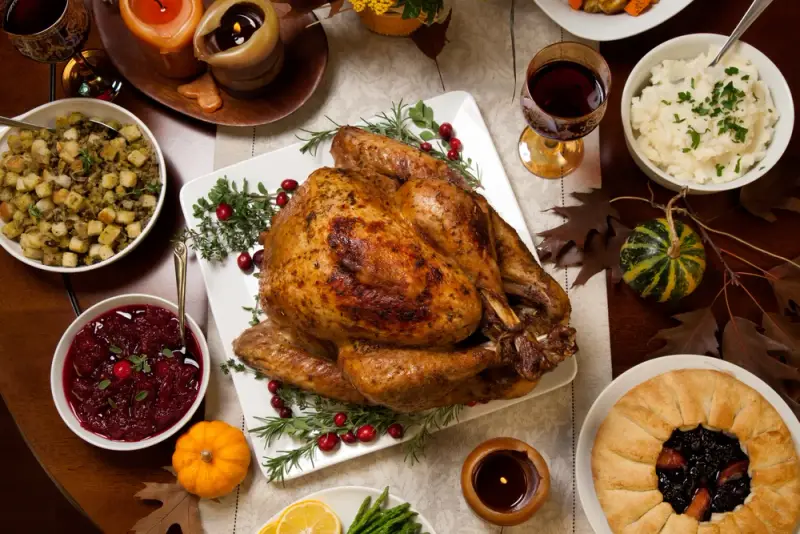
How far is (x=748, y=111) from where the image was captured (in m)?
2.46

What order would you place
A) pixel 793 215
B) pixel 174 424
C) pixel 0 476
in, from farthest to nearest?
→ pixel 0 476, pixel 793 215, pixel 174 424

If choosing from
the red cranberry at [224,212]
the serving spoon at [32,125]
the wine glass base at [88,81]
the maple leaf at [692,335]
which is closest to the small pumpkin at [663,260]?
the maple leaf at [692,335]

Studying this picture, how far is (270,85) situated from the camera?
8.69ft

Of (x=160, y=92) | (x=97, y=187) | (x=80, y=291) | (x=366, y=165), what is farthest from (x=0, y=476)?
(x=366, y=165)

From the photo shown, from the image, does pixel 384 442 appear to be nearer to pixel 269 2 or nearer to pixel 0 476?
pixel 269 2

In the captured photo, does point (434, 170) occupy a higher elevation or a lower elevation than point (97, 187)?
higher

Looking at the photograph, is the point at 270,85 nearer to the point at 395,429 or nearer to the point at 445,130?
the point at 445,130

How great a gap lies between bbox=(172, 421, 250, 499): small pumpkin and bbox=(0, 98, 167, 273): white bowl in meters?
0.62

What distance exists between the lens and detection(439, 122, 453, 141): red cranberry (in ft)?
8.57

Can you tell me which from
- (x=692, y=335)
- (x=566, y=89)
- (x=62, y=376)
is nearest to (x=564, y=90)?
(x=566, y=89)

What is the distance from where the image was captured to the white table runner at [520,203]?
2533 millimetres

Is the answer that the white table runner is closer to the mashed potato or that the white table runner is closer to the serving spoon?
the mashed potato

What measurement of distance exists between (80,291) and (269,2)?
1.14m

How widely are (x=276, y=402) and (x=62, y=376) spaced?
67 centimetres
